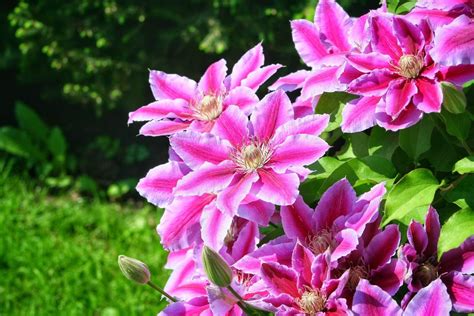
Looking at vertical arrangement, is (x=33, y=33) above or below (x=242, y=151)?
below

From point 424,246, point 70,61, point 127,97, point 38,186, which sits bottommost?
point 38,186

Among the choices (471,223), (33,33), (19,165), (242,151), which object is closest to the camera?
(471,223)

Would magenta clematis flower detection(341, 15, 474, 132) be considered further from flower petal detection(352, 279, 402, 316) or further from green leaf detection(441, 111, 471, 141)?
flower petal detection(352, 279, 402, 316)

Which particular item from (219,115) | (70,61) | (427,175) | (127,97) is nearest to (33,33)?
(70,61)

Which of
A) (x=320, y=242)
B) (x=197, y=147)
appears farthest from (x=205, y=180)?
(x=320, y=242)

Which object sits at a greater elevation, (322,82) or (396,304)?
(322,82)

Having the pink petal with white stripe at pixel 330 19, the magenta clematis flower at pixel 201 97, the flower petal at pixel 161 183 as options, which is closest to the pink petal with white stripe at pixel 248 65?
the magenta clematis flower at pixel 201 97

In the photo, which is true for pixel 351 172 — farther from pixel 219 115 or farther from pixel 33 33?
pixel 33 33

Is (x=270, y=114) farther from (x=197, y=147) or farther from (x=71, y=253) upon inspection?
(x=71, y=253)
